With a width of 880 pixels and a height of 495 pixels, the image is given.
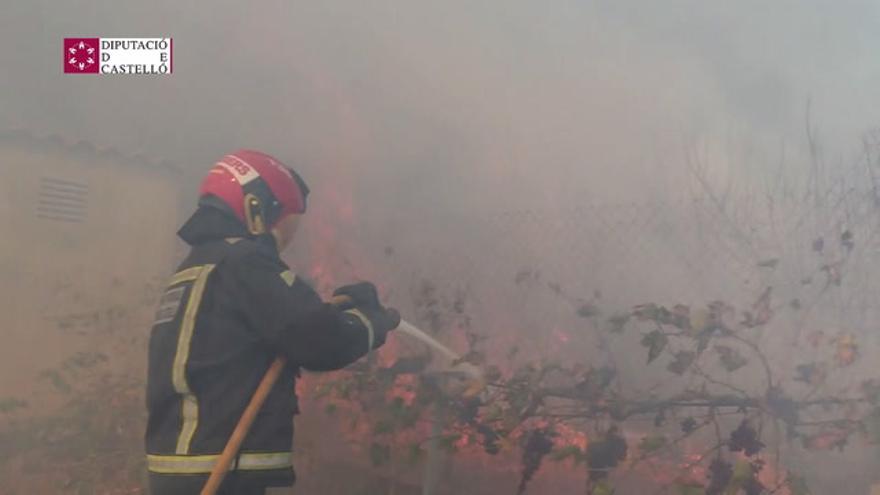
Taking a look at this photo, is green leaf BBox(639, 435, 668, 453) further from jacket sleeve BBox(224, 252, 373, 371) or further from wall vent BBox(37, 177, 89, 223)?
wall vent BBox(37, 177, 89, 223)

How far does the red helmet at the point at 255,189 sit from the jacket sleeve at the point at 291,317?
161 mm

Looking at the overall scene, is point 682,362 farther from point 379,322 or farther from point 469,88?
point 469,88

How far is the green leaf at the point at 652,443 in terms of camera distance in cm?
193

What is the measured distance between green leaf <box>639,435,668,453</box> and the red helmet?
1.09 meters

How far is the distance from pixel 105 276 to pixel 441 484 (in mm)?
2110

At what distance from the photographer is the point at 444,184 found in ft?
9.27

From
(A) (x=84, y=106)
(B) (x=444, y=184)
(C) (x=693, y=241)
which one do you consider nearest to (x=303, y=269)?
(B) (x=444, y=184)

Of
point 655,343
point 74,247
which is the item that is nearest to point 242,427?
point 655,343

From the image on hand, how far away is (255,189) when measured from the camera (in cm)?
174

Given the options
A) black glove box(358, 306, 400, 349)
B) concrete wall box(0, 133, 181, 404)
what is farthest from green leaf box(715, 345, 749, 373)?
concrete wall box(0, 133, 181, 404)

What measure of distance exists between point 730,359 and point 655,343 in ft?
0.63

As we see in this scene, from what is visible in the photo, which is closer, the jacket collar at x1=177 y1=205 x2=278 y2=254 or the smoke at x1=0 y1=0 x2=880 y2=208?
the jacket collar at x1=177 y1=205 x2=278 y2=254

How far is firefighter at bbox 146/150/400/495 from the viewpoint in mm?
1559

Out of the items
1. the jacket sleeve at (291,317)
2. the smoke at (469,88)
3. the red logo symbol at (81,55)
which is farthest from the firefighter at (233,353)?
the red logo symbol at (81,55)
